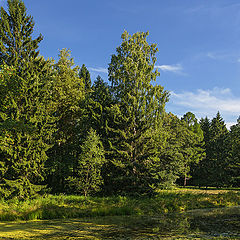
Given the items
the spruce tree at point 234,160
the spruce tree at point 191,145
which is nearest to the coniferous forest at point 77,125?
the spruce tree at point 191,145

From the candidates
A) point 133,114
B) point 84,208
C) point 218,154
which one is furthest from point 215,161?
point 84,208

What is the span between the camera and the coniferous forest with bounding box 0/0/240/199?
19.8 m

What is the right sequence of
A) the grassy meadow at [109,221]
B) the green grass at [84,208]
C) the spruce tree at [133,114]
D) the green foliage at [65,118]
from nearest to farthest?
the grassy meadow at [109,221] → the green grass at [84,208] → the spruce tree at [133,114] → the green foliage at [65,118]

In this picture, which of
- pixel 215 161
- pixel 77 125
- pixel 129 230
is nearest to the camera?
pixel 129 230

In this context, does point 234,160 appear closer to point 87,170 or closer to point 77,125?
point 77,125

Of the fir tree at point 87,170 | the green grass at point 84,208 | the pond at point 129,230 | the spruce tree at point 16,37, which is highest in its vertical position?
the spruce tree at point 16,37

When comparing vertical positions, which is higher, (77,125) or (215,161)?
(77,125)

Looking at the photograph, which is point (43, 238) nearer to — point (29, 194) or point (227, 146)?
point (29, 194)

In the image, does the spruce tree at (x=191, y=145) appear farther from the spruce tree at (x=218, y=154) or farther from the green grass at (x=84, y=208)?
the green grass at (x=84, y=208)

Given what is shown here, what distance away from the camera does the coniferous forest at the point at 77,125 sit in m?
19.8

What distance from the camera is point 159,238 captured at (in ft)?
31.4

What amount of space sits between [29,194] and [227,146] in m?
46.2

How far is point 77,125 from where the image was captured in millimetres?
30562

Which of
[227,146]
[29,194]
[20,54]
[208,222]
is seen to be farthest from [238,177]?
[20,54]
